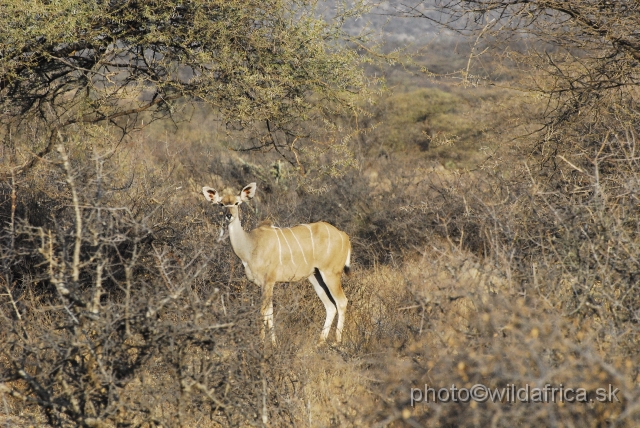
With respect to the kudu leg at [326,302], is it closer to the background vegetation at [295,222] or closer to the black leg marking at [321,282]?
the black leg marking at [321,282]

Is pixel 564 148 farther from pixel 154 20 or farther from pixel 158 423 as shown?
pixel 158 423

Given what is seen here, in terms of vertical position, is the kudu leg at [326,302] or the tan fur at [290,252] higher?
the tan fur at [290,252]

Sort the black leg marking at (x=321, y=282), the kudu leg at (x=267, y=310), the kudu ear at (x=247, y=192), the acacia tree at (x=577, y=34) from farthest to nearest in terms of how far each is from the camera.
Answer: the black leg marking at (x=321, y=282), the kudu ear at (x=247, y=192), the acacia tree at (x=577, y=34), the kudu leg at (x=267, y=310)

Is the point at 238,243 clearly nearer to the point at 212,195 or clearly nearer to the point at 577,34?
the point at 212,195

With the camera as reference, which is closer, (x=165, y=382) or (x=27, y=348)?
(x=27, y=348)

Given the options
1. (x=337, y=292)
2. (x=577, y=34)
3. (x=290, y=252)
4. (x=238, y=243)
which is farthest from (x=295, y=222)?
(x=577, y=34)

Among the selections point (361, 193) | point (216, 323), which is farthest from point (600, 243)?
point (361, 193)

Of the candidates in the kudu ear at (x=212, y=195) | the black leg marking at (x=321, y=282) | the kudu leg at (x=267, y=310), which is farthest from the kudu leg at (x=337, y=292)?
the kudu ear at (x=212, y=195)

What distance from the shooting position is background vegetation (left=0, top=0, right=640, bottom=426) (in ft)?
13.1

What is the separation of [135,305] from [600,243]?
2.73 metres

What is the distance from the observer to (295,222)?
9.96 metres

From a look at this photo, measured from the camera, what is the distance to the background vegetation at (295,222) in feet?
13.1

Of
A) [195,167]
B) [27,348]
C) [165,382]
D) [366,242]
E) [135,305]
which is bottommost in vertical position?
[195,167]

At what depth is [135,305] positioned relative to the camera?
412cm
